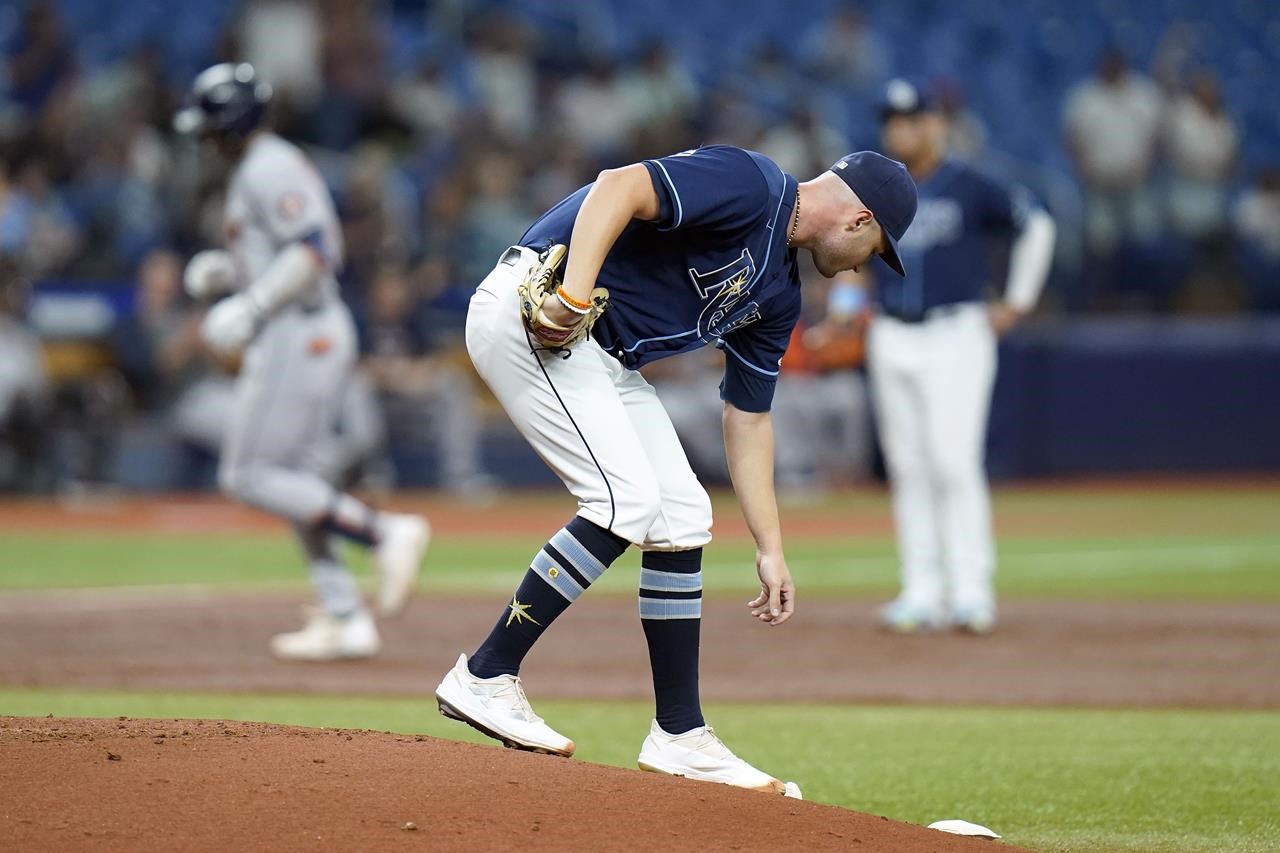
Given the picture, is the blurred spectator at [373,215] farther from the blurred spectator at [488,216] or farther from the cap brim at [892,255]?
the cap brim at [892,255]

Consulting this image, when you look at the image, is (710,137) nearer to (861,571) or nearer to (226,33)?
(226,33)

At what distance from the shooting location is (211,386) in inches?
649

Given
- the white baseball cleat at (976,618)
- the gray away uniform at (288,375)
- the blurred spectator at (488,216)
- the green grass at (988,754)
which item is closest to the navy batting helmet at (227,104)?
the gray away uniform at (288,375)

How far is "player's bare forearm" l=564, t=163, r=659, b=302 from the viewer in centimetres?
453

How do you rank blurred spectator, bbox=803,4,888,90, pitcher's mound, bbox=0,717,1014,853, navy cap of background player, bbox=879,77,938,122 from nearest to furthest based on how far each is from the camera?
pitcher's mound, bbox=0,717,1014,853 < navy cap of background player, bbox=879,77,938,122 < blurred spectator, bbox=803,4,888,90

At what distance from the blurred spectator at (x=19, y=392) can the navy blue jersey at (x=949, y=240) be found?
9316 millimetres

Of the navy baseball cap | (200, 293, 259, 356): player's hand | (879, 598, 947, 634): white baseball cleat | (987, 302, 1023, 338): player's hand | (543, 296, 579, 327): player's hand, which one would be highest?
(987, 302, 1023, 338): player's hand

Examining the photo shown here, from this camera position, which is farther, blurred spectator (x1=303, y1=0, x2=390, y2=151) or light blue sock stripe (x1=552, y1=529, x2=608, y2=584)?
blurred spectator (x1=303, y1=0, x2=390, y2=151)

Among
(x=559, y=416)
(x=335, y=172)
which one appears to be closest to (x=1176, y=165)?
(x=335, y=172)

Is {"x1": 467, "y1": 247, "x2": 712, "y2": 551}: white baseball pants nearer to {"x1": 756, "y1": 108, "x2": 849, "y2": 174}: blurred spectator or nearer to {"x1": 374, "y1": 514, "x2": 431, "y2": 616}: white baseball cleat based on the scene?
{"x1": 374, "y1": 514, "x2": 431, "y2": 616}: white baseball cleat

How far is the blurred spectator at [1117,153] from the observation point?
19.8m

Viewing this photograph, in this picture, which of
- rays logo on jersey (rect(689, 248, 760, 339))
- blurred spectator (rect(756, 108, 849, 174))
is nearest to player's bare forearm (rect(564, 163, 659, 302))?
rays logo on jersey (rect(689, 248, 760, 339))

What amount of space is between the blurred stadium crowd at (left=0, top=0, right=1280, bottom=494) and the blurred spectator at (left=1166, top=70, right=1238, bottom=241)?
0.03 metres

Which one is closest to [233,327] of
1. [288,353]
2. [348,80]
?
[288,353]
